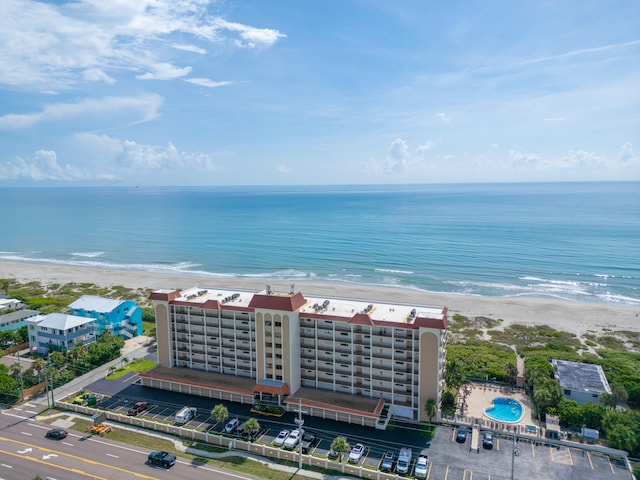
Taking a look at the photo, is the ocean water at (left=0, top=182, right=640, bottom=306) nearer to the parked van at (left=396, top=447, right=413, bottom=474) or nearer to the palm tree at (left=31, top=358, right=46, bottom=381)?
the palm tree at (left=31, top=358, right=46, bottom=381)

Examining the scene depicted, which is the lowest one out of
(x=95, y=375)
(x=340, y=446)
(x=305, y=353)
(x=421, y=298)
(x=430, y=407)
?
(x=95, y=375)

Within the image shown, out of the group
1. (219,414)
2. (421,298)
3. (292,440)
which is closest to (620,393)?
(292,440)

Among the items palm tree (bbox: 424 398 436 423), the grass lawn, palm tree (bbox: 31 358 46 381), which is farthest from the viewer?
the grass lawn

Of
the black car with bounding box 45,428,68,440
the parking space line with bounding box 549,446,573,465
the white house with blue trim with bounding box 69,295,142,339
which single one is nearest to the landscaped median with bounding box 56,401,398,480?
the black car with bounding box 45,428,68,440

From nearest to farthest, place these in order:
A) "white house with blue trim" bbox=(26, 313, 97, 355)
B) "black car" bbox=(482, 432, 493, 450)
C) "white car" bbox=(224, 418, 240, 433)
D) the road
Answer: the road
"black car" bbox=(482, 432, 493, 450)
"white car" bbox=(224, 418, 240, 433)
"white house with blue trim" bbox=(26, 313, 97, 355)

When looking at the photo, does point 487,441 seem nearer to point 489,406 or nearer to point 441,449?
point 441,449

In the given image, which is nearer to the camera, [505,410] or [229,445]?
[229,445]

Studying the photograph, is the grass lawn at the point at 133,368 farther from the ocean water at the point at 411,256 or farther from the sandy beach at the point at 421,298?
the ocean water at the point at 411,256

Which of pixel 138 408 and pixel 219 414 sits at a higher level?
pixel 219 414
